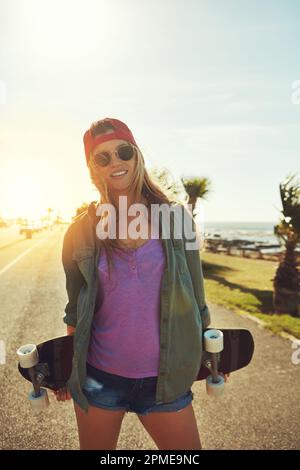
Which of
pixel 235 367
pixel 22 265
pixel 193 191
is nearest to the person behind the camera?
pixel 235 367

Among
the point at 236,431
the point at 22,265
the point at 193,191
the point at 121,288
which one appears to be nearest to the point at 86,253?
the point at 121,288

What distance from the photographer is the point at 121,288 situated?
202cm

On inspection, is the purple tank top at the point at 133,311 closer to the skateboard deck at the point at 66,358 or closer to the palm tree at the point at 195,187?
the skateboard deck at the point at 66,358

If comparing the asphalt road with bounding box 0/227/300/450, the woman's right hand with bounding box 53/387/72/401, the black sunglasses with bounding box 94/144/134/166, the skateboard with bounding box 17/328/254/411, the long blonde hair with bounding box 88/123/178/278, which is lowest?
the asphalt road with bounding box 0/227/300/450

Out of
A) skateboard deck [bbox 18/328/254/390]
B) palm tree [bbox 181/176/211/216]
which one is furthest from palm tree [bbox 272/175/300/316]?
palm tree [bbox 181/176/211/216]

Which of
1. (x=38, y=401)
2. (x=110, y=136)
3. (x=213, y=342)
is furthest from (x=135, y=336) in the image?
(x=110, y=136)

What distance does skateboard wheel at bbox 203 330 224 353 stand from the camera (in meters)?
2.04

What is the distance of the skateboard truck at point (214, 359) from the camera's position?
2051 millimetres

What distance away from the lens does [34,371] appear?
2068mm

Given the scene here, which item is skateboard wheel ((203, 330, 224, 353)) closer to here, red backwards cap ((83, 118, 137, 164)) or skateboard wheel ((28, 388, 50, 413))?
skateboard wheel ((28, 388, 50, 413))

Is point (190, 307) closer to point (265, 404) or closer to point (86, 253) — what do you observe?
point (86, 253)

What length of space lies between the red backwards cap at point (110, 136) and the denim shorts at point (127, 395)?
148 cm

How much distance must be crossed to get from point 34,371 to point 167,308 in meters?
0.89

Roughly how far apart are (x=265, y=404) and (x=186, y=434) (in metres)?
2.54
